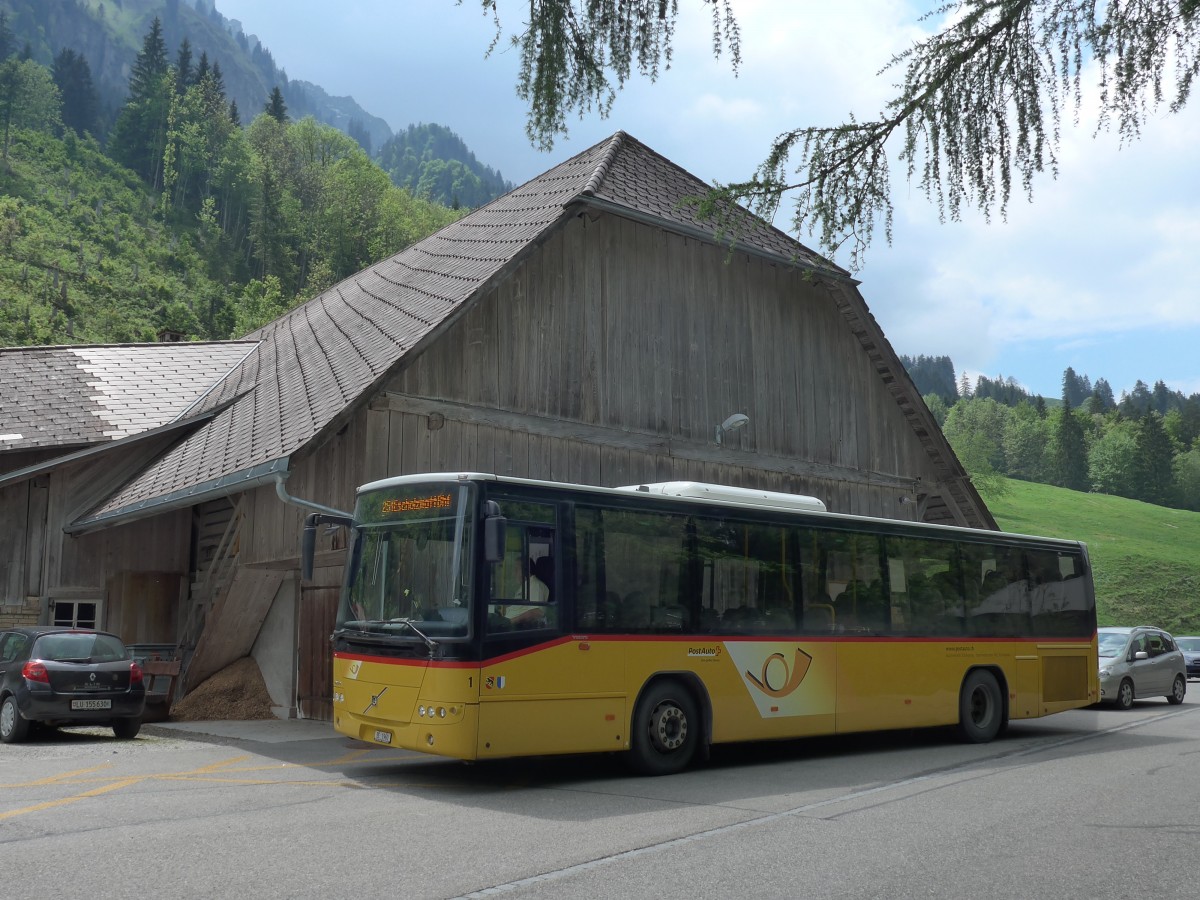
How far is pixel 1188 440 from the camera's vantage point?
152m

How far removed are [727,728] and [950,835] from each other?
4079mm

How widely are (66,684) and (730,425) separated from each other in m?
10.8

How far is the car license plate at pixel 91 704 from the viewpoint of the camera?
13623 mm

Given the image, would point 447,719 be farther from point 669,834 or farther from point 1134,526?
point 1134,526

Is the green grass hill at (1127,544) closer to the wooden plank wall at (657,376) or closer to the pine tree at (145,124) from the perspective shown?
the wooden plank wall at (657,376)

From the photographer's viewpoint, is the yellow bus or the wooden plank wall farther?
the wooden plank wall

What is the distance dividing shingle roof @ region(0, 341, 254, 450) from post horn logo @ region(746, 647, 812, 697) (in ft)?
42.7

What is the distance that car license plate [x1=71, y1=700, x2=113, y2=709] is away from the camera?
13.6 meters

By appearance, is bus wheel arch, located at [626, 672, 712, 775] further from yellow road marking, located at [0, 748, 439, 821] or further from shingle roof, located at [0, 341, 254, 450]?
shingle roof, located at [0, 341, 254, 450]

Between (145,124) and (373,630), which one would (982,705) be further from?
(145,124)

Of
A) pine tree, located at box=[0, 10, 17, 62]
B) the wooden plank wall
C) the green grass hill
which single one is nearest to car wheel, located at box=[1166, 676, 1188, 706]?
the wooden plank wall

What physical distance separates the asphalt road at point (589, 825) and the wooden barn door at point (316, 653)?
3.01 m

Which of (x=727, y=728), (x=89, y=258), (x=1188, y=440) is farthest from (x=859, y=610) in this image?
(x=1188, y=440)

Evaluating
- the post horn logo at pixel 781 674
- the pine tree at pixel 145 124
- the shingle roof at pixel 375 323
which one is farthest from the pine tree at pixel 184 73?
the post horn logo at pixel 781 674
